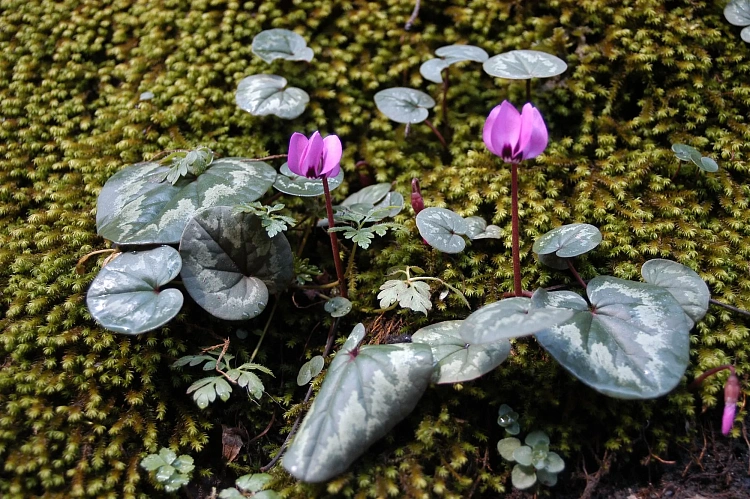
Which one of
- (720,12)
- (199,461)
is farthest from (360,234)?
(720,12)

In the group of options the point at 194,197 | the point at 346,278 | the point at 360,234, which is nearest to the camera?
the point at 360,234

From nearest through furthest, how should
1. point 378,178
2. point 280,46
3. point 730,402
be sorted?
point 730,402, point 378,178, point 280,46

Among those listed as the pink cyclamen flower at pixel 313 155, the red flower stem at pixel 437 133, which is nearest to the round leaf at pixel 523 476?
the pink cyclamen flower at pixel 313 155

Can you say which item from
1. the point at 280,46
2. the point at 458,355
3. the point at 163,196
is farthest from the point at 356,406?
the point at 280,46

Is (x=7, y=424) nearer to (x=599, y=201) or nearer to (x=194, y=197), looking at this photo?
(x=194, y=197)

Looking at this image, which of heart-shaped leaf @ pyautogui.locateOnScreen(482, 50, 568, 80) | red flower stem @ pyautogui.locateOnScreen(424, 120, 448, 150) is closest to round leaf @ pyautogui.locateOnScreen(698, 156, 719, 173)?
heart-shaped leaf @ pyautogui.locateOnScreen(482, 50, 568, 80)

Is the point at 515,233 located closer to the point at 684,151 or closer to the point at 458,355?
the point at 458,355

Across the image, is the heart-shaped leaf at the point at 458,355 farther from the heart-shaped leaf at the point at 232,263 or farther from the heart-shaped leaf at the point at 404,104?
the heart-shaped leaf at the point at 404,104
